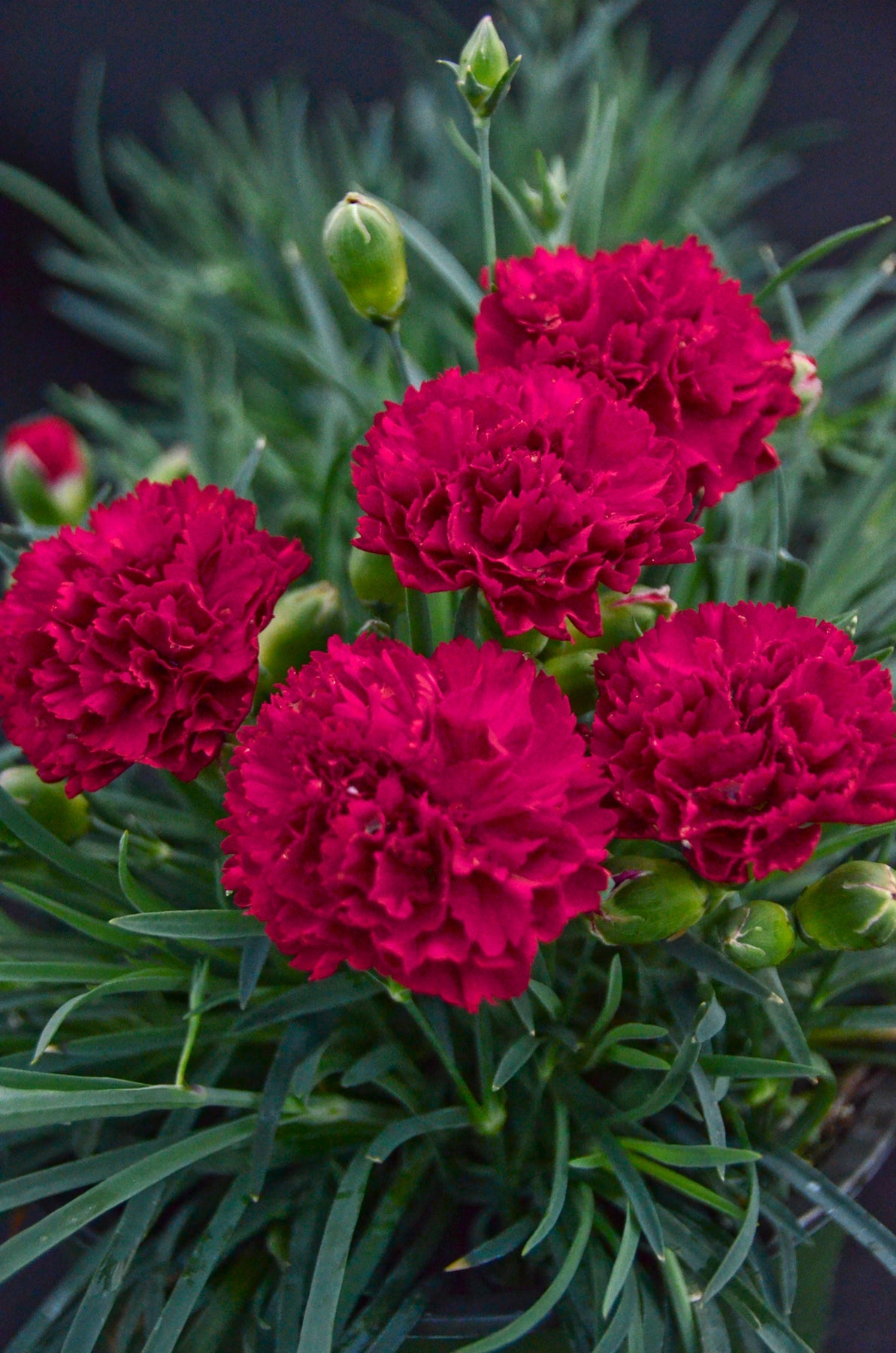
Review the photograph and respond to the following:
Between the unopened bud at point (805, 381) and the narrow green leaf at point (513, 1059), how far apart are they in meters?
0.26

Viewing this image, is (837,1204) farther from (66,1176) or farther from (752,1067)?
(66,1176)

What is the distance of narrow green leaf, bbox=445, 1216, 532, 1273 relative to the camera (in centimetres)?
38

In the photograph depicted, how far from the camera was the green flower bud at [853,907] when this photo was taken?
0.35m

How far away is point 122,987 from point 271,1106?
7 cm

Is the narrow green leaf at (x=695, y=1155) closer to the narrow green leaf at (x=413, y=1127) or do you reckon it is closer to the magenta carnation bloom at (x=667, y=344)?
the narrow green leaf at (x=413, y=1127)

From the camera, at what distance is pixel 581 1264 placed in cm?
41

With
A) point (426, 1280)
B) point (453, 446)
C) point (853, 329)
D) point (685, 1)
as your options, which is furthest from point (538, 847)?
point (685, 1)

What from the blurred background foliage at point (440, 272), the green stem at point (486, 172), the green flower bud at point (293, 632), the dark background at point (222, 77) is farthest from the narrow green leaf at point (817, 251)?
the dark background at point (222, 77)

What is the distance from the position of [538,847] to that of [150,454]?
528 millimetres

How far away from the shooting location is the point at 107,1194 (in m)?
0.37

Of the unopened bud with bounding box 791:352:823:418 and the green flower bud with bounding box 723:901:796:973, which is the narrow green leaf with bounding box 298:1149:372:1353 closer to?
→ the green flower bud with bounding box 723:901:796:973

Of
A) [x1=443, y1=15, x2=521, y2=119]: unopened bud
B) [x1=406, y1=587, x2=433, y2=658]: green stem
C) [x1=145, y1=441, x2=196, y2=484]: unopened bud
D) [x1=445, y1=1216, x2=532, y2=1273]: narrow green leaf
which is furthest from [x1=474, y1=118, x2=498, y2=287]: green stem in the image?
[x1=445, y1=1216, x2=532, y2=1273]: narrow green leaf

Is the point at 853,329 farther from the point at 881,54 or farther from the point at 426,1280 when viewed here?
the point at 426,1280

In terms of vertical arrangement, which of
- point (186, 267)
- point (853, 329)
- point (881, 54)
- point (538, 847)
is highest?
point (881, 54)
